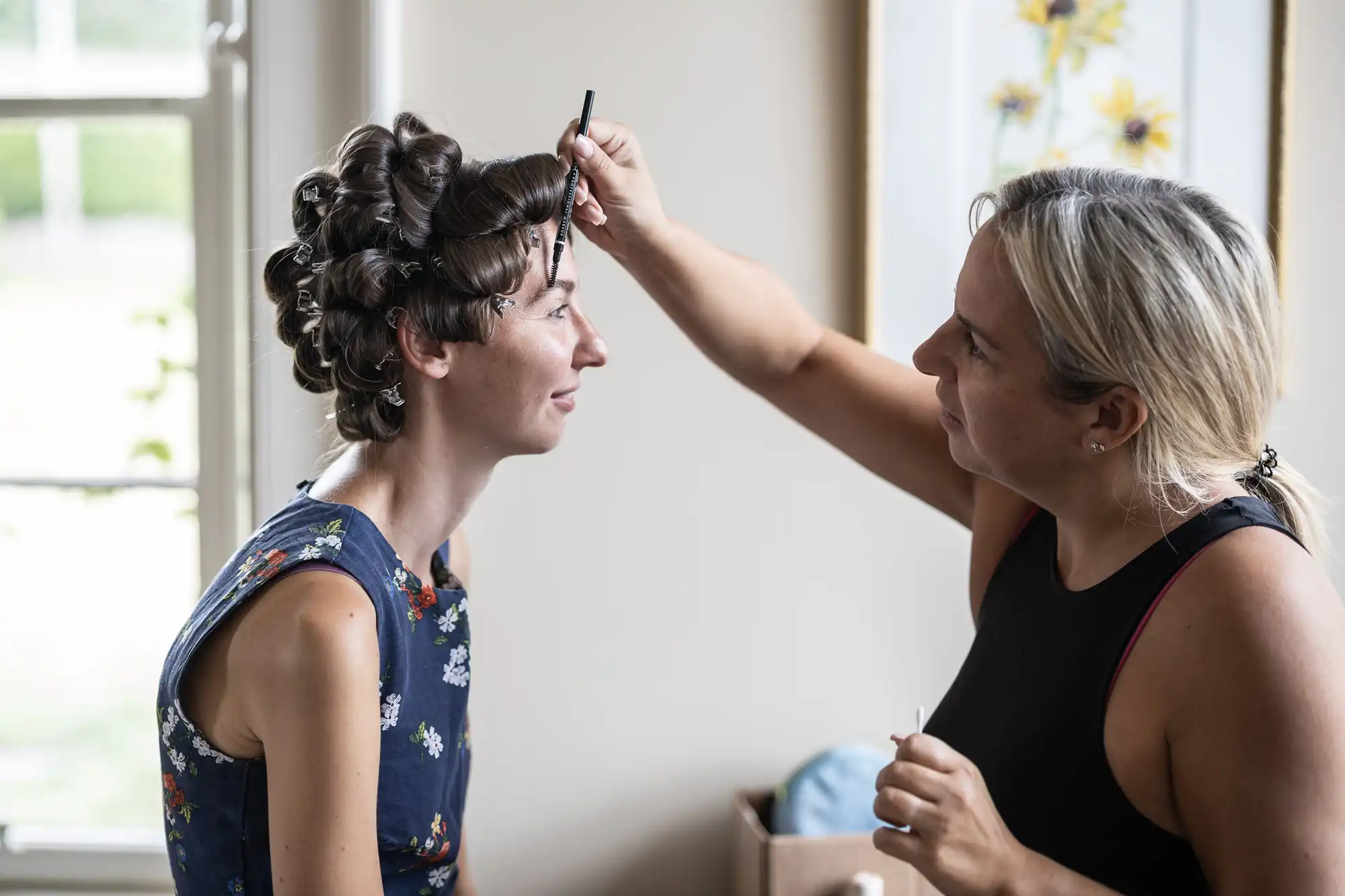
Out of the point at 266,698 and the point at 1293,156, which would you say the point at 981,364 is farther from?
the point at 1293,156

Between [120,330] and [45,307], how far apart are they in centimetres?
13

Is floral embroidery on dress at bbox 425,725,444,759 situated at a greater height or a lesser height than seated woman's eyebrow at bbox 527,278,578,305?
lesser

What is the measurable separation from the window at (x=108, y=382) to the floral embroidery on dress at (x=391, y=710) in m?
0.79

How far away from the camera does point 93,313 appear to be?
1.78m

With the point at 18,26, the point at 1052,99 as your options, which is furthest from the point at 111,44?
the point at 1052,99

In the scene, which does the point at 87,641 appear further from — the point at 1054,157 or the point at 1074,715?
the point at 1054,157

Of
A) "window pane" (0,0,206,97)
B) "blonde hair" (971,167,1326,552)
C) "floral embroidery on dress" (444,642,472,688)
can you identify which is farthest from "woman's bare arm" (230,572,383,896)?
"window pane" (0,0,206,97)

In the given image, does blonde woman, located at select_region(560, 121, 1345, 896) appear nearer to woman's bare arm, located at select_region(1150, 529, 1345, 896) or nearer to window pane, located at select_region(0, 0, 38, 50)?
woman's bare arm, located at select_region(1150, 529, 1345, 896)

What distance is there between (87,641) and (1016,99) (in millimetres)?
1786

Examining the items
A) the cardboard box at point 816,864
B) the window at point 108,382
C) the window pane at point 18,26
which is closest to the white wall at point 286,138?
the window at point 108,382

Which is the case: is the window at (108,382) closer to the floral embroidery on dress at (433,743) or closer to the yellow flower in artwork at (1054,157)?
the floral embroidery on dress at (433,743)

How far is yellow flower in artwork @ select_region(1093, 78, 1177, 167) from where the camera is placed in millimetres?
1635

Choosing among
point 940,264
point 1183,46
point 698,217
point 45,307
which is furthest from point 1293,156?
point 45,307

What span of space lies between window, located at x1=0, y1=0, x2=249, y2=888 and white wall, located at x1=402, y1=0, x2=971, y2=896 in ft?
1.40
